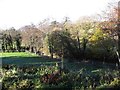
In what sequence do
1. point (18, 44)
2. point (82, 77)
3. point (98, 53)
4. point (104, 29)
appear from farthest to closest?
point (18, 44), point (98, 53), point (104, 29), point (82, 77)

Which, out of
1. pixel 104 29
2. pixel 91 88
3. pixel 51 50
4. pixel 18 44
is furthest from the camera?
pixel 18 44

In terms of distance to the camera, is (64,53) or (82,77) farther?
(64,53)

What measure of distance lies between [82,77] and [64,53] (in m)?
15.4

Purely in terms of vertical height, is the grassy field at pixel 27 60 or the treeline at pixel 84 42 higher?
the treeline at pixel 84 42

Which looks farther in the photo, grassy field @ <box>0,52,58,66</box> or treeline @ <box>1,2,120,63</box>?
treeline @ <box>1,2,120,63</box>

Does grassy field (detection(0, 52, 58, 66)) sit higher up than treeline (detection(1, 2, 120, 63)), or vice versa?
treeline (detection(1, 2, 120, 63))

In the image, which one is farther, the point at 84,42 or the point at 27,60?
the point at 84,42

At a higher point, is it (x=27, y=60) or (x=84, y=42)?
(x=84, y=42)

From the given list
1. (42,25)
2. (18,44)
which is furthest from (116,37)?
(18,44)

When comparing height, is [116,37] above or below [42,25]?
below

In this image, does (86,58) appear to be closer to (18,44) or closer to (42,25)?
(42,25)

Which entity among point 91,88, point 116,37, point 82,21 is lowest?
point 91,88

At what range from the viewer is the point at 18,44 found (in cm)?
4891

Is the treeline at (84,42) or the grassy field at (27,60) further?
the treeline at (84,42)
